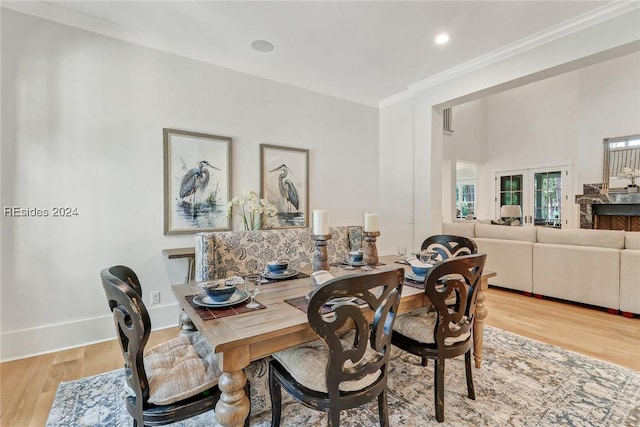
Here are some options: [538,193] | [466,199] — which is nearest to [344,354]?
[538,193]

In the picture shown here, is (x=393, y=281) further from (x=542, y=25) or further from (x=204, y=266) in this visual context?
(x=542, y=25)

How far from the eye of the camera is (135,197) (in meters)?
2.91

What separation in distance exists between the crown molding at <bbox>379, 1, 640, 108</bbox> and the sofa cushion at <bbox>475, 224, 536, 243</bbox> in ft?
7.54

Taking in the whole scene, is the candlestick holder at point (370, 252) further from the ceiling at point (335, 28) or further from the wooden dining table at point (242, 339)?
the ceiling at point (335, 28)

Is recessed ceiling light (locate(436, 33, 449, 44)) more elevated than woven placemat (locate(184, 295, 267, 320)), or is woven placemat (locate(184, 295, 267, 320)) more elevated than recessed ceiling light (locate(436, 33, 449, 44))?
recessed ceiling light (locate(436, 33, 449, 44))

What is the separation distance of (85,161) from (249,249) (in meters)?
1.66

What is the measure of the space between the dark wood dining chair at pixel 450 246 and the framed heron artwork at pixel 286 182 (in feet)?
5.87

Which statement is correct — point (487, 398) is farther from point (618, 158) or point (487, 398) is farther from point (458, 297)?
point (618, 158)

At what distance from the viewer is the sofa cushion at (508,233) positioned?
4.12m

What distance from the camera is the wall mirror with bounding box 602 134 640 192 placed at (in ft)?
19.5

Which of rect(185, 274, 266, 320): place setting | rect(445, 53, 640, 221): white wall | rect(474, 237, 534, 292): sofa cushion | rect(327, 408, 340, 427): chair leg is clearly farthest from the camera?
rect(445, 53, 640, 221): white wall

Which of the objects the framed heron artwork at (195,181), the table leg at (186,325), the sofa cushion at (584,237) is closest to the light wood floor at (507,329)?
the sofa cushion at (584,237)

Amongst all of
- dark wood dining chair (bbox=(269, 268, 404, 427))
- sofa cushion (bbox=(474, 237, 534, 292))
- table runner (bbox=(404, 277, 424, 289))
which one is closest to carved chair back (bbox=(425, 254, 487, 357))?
table runner (bbox=(404, 277, 424, 289))

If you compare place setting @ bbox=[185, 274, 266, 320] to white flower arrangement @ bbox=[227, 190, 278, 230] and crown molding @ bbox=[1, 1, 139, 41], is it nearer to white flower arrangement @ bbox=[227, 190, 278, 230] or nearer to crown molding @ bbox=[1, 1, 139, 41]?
white flower arrangement @ bbox=[227, 190, 278, 230]
